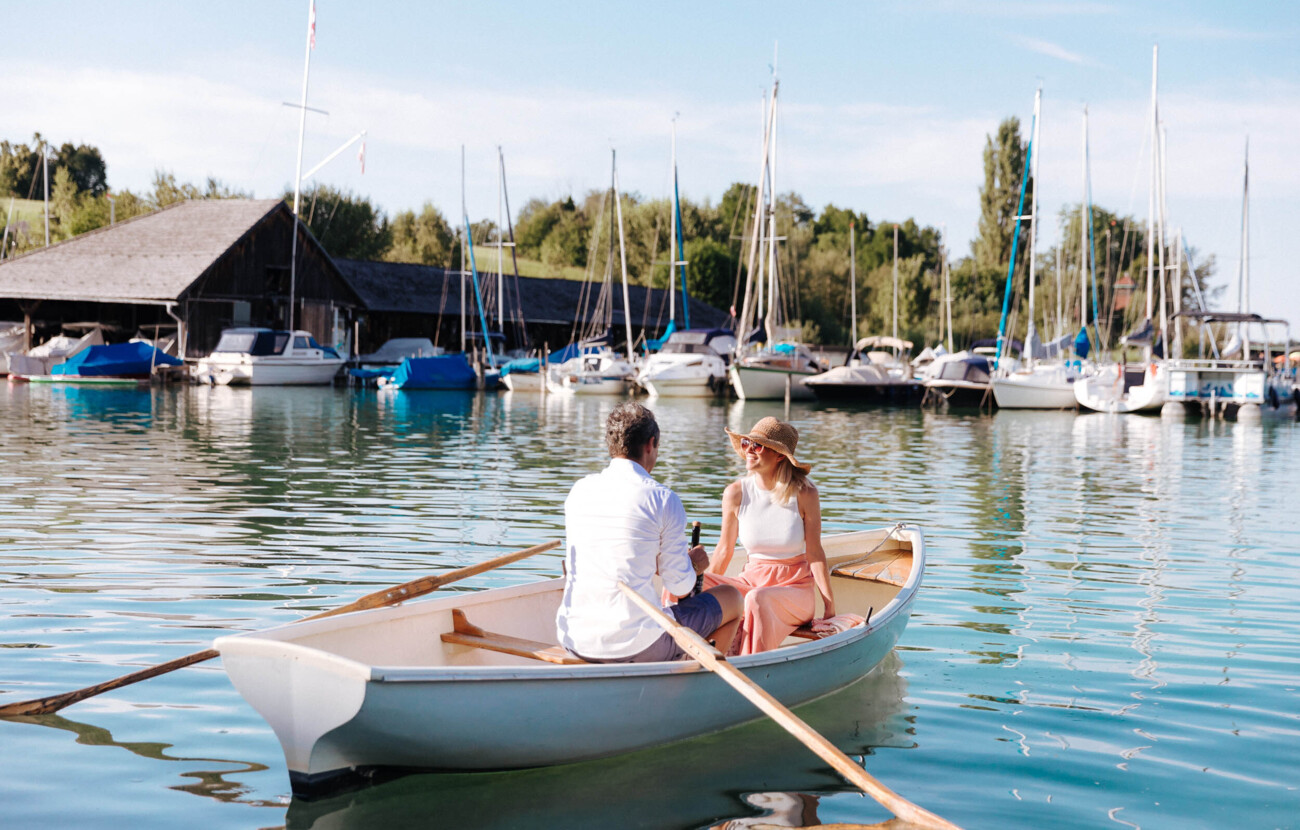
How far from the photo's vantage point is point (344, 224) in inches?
3100

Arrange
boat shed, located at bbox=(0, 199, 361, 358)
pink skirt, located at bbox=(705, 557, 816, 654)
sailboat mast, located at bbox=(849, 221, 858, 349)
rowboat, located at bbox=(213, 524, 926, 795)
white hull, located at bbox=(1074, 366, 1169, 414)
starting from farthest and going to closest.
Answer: sailboat mast, located at bbox=(849, 221, 858, 349) < boat shed, located at bbox=(0, 199, 361, 358) < white hull, located at bbox=(1074, 366, 1169, 414) < pink skirt, located at bbox=(705, 557, 816, 654) < rowboat, located at bbox=(213, 524, 926, 795)

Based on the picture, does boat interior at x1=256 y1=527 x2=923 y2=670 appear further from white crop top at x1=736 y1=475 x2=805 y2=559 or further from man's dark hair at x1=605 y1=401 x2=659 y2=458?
man's dark hair at x1=605 y1=401 x2=659 y2=458

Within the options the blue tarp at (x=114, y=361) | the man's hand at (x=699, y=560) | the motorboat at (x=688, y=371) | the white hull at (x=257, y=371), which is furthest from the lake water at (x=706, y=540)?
the motorboat at (x=688, y=371)

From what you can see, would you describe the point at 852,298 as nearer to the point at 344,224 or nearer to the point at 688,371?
the point at 688,371

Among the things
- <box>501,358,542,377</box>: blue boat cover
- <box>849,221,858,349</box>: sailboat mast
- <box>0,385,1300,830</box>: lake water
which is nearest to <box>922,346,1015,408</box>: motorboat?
<box>849,221,858,349</box>: sailboat mast

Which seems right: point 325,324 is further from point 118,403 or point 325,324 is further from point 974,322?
point 974,322

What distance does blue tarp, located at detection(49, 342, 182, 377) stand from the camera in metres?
45.1

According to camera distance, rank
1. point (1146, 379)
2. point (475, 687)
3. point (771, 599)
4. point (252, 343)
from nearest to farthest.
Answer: point (475, 687) < point (771, 599) < point (1146, 379) < point (252, 343)

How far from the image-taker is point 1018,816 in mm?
5910

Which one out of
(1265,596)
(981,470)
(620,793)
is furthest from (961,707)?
(981,470)

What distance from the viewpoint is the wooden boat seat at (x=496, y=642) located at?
6.61 meters

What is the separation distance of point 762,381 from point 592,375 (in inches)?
291

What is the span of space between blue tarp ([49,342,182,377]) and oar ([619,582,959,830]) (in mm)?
44273

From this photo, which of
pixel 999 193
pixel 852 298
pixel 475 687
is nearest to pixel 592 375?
pixel 852 298
